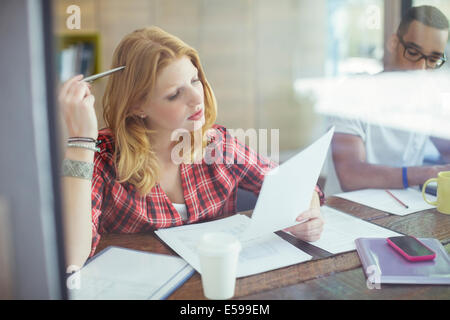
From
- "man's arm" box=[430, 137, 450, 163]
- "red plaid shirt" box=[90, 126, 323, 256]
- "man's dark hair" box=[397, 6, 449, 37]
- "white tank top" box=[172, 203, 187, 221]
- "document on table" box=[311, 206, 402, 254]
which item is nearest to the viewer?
"document on table" box=[311, 206, 402, 254]

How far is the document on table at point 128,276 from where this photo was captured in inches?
26.2

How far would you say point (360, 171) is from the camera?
1.44m

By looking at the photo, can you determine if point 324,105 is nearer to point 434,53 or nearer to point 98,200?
point 434,53

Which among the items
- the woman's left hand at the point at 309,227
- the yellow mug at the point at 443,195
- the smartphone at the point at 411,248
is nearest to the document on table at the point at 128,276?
the woman's left hand at the point at 309,227

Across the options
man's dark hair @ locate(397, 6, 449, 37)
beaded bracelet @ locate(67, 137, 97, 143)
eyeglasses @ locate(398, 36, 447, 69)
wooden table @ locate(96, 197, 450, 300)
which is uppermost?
man's dark hair @ locate(397, 6, 449, 37)

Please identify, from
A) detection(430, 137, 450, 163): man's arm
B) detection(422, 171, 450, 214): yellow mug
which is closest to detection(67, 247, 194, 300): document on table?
detection(422, 171, 450, 214): yellow mug

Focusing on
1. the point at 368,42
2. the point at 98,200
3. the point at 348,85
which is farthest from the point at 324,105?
the point at 98,200

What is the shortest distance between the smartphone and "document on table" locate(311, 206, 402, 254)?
78mm

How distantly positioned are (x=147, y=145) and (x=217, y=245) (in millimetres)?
477

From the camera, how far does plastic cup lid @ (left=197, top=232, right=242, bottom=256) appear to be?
0.63 m

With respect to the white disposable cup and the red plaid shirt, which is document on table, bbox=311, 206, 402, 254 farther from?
the white disposable cup

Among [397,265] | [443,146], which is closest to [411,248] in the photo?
[397,265]
